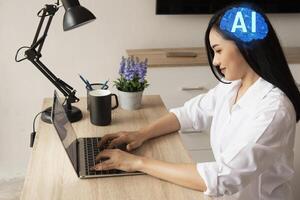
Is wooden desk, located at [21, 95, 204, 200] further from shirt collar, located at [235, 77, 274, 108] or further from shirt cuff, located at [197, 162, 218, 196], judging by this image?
shirt collar, located at [235, 77, 274, 108]

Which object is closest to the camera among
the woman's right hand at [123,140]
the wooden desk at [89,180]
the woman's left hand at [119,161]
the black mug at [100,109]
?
the wooden desk at [89,180]

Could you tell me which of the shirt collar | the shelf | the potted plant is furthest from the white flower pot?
the shelf

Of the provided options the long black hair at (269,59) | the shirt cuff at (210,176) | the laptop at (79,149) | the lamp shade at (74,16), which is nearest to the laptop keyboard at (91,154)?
the laptop at (79,149)

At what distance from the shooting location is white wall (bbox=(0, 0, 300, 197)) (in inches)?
89.6

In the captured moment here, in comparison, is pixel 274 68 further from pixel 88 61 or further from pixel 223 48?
pixel 88 61

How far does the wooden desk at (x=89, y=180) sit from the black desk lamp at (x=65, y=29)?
98 millimetres

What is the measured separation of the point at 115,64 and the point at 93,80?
18cm

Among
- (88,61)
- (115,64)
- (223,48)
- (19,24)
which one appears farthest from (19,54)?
(223,48)

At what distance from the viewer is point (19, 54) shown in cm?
235

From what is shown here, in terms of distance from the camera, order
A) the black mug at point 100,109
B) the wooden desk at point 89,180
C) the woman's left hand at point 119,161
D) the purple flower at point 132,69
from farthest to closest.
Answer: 1. the purple flower at point 132,69
2. the black mug at point 100,109
3. the woman's left hand at point 119,161
4. the wooden desk at point 89,180

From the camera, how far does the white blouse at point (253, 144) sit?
1044 millimetres

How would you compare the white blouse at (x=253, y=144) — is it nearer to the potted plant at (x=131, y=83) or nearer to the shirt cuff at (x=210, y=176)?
the shirt cuff at (x=210, y=176)

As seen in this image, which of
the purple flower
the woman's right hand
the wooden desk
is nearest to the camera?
the wooden desk

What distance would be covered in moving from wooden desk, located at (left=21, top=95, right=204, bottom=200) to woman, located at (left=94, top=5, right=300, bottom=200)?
4 centimetres
